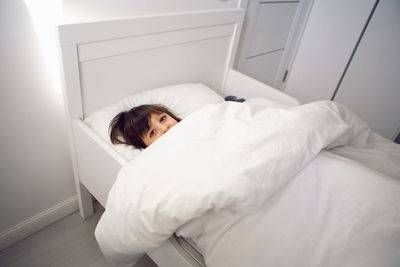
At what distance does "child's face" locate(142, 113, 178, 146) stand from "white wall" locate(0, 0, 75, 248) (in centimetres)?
37

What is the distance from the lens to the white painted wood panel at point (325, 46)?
1.81 m

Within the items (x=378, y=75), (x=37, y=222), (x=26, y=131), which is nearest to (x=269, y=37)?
(x=378, y=75)

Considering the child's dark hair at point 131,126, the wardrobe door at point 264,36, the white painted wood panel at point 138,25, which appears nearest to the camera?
the white painted wood panel at point 138,25

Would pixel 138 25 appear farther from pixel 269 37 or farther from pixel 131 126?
pixel 269 37

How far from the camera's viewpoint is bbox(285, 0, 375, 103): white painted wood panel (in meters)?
1.81

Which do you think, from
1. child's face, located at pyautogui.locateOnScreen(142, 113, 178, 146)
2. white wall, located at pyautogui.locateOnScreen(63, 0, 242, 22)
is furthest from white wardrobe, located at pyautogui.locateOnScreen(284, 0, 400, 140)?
child's face, located at pyautogui.locateOnScreen(142, 113, 178, 146)

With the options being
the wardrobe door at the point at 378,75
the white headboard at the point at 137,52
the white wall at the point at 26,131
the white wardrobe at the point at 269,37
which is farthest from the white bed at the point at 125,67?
the wardrobe door at the point at 378,75

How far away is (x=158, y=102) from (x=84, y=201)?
0.58 meters

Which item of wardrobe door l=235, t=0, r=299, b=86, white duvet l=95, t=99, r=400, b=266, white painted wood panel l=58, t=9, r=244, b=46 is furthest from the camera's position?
wardrobe door l=235, t=0, r=299, b=86

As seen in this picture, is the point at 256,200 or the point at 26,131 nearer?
the point at 256,200

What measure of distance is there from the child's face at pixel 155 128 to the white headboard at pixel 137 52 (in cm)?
22

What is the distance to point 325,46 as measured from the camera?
6.48ft

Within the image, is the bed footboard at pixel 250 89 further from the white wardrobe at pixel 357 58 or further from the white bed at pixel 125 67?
the white wardrobe at pixel 357 58

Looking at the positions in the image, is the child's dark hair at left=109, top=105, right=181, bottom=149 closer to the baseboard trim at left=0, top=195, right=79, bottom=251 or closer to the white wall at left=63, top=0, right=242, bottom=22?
the white wall at left=63, top=0, right=242, bottom=22
